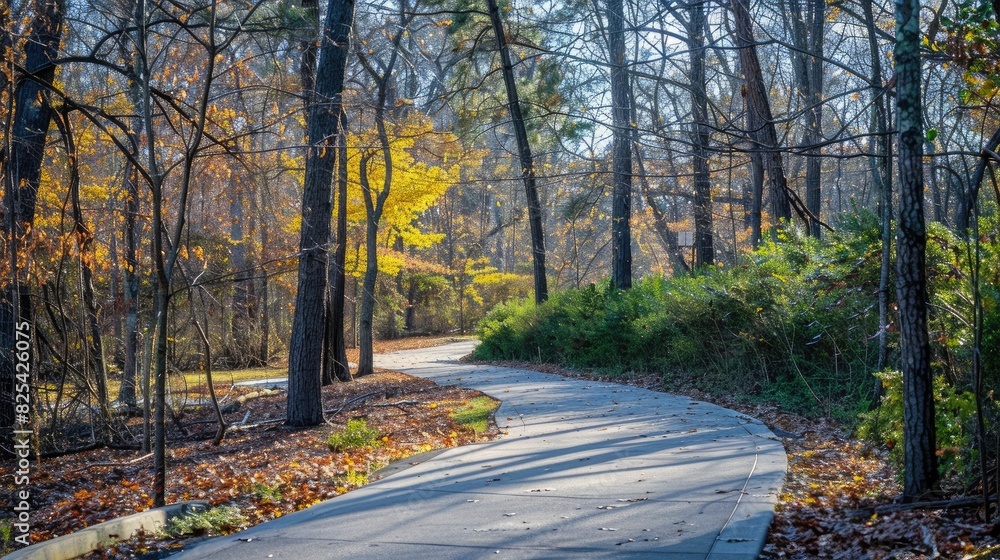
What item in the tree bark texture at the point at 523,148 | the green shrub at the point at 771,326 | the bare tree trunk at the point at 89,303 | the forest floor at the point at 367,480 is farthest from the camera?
the tree bark texture at the point at 523,148

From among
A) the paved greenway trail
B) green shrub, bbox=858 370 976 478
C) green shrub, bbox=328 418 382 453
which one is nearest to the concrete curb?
the paved greenway trail

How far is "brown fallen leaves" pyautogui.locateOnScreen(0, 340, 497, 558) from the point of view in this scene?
21.9 feet

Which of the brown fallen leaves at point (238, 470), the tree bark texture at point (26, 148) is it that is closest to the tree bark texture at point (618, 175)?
the brown fallen leaves at point (238, 470)

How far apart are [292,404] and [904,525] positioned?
839 cm

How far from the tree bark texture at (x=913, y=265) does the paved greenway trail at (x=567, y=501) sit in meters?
1.02

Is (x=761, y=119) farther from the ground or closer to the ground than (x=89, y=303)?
farther from the ground

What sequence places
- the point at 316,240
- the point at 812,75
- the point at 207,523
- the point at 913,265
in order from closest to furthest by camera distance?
the point at 913,265, the point at 207,523, the point at 316,240, the point at 812,75

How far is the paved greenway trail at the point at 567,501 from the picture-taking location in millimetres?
5141

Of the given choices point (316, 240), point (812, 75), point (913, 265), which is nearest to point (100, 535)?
point (913, 265)

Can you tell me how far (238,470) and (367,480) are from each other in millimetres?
1421

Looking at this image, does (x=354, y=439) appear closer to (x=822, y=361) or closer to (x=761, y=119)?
(x=822, y=361)

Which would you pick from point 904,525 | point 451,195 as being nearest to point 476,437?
point 904,525

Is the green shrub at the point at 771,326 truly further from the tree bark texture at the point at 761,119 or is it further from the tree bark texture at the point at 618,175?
the tree bark texture at the point at 618,175

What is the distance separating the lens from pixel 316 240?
11.1 m
